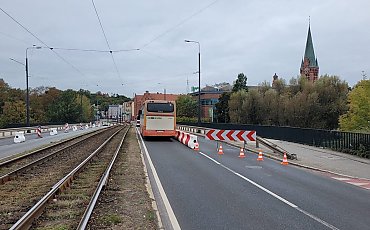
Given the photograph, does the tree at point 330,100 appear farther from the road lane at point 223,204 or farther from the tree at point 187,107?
the tree at point 187,107

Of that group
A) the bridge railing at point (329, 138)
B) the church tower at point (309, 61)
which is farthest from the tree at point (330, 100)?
the church tower at point (309, 61)

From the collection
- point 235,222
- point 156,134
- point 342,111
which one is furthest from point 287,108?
point 235,222

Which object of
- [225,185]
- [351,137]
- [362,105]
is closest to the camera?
[225,185]

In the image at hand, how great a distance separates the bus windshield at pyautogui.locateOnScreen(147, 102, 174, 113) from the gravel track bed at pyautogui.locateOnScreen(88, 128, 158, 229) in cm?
1895

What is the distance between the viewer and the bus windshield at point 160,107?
3246 centimetres

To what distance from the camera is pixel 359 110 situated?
40531mm

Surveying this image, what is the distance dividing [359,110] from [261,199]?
34.9 meters

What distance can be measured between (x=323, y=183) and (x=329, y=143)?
11.5 meters

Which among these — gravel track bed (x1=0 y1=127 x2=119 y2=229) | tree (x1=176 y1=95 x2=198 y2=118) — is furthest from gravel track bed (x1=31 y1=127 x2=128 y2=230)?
tree (x1=176 y1=95 x2=198 y2=118)

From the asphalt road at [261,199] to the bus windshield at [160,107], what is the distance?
17506 millimetres

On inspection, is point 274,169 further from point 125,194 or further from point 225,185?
point 125,194

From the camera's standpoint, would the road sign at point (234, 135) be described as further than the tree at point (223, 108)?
No

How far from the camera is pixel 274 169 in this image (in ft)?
49.9

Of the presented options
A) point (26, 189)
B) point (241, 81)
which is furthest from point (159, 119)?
point (241, 81)
